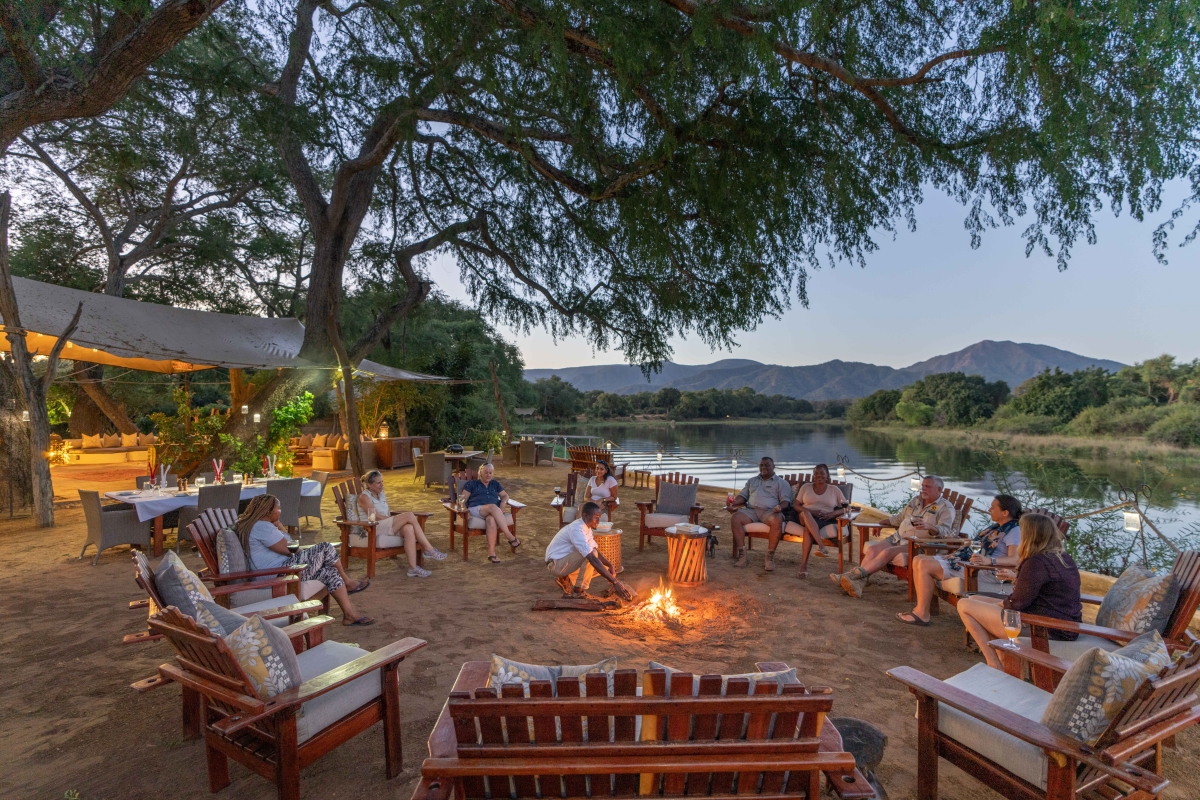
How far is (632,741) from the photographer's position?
5.20 ft

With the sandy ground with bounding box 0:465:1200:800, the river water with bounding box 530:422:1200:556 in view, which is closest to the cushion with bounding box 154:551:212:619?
the sandy ground with bounding box 0:465:1200:800

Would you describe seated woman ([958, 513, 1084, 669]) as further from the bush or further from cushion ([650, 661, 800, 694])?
the bush

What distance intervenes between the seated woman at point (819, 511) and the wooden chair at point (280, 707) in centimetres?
419

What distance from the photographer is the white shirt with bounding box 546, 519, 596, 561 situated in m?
4.68

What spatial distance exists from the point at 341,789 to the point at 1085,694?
256cm

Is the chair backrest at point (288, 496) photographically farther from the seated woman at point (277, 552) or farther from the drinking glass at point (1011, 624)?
the drinking glass at point (1011, 624)

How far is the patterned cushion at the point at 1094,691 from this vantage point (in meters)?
1.69

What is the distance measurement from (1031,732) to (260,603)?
3.61 m

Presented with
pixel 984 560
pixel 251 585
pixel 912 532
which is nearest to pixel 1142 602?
pixel 984 560

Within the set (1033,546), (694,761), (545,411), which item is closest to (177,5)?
(694,761)

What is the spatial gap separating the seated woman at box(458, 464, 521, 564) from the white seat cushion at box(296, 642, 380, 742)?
348 cm

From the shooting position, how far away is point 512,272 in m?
8.70

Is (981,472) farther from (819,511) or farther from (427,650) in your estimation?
(427,650)

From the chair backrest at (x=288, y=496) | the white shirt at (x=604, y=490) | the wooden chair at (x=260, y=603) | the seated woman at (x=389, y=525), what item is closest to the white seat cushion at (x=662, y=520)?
the white shirt at (x=604, y=490)
